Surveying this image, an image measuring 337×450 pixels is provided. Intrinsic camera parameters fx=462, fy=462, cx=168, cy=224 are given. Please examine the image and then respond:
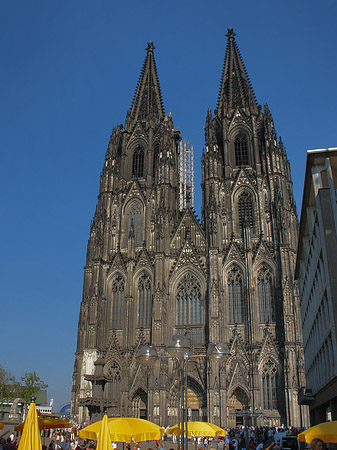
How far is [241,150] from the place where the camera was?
156 ft

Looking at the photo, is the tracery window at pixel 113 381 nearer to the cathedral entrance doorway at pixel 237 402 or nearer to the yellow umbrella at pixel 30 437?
the cathedral entrance doorway at pixel 237 402

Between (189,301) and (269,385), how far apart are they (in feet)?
32.5

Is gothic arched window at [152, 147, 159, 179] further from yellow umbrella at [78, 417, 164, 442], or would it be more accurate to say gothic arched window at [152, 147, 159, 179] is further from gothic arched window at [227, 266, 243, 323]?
yellow umbrella at [78, 417, 164, 442]

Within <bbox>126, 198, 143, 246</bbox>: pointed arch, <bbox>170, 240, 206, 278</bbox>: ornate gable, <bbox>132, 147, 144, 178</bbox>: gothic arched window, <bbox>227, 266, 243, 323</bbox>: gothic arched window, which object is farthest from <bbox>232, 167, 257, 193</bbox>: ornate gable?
<bbox>132, 147, 144, 178</bbox>: gothic arched window

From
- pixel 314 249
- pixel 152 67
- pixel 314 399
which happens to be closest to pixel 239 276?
pixel 314 399

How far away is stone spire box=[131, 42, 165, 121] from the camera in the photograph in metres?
53.3

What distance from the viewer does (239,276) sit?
41344 millimetres

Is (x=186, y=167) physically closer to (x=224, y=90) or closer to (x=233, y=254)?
(x=224, y=90)

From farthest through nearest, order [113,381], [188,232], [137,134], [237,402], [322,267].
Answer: [137,134]
[188,232]
[113,381]
[237,402]
[322,267]

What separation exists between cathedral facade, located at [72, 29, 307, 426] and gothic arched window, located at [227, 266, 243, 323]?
9cm

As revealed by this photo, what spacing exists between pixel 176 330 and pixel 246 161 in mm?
18302

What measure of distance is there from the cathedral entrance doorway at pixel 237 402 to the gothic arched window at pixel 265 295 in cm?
612

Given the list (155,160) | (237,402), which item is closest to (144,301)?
(237,402)

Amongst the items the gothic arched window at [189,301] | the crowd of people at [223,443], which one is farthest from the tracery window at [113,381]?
the crowd of people at [223,443]
